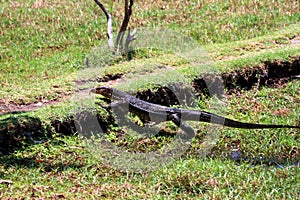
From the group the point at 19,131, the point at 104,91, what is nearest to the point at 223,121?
the point at 104,91

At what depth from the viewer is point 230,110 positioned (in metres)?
5.62

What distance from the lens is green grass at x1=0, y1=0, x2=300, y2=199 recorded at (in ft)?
12.4

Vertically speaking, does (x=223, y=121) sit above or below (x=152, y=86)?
below

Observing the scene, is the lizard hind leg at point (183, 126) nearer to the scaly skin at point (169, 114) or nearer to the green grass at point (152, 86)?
the scaly skin at point (169, 114)

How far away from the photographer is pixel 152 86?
5.81m

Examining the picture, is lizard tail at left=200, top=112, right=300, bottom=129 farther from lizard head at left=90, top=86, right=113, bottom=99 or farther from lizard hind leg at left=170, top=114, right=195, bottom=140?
lizard head at left=90, top=86, right=113, bottom=99

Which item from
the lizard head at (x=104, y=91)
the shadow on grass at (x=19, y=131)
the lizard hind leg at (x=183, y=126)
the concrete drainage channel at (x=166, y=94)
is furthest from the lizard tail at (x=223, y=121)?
the shadow on grass at (x=19, y=131)

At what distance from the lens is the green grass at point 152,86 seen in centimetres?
379

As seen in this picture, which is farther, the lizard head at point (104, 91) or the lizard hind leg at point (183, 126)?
the lizard head at point (104, 91)

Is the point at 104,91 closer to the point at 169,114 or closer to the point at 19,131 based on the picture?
the point at 169,114

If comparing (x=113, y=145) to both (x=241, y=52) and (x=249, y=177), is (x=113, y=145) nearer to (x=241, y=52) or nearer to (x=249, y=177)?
(x=249, y=177)

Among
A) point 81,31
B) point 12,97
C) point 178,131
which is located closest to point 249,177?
point 178,131

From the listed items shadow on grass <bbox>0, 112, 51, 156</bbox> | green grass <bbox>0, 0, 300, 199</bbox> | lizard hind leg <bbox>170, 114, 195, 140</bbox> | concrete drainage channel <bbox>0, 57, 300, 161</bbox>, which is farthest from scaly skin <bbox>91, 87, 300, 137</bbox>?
shadow on grass <bbox>0, 112, 51, 156</bbox>

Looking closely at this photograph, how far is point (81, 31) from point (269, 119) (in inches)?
193
